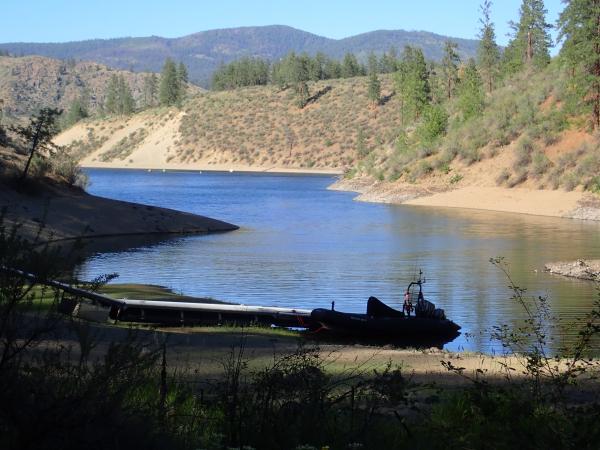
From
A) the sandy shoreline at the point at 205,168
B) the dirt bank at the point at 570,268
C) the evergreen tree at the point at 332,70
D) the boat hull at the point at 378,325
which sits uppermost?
the evergreen tree at the point at 332,70

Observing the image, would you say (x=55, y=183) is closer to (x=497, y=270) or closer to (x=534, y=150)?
(x=497, y=270)

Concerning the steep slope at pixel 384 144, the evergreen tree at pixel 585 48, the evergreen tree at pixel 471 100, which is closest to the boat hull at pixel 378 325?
the steep slope at pixel 384 144

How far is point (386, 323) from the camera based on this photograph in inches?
874

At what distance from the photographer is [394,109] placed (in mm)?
151500

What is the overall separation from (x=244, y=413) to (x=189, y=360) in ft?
24.6

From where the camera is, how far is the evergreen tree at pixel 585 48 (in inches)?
2768

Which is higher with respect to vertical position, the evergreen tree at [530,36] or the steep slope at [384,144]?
the evergreen tree at [530,36]

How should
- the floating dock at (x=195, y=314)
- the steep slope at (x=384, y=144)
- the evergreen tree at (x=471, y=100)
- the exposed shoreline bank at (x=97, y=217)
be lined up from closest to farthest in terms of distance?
1. the floating dock at (x=195, y=314)
2. the exposed shoreline bank at (x=97, y=217)
3. the steep slope at (x=384, y=144)
4. the evergreen tree at (x=471, y=100)

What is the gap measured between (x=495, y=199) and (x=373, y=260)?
112 ft

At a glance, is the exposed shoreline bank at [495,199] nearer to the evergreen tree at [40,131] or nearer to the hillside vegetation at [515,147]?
the hillside vegetation at [515,147]

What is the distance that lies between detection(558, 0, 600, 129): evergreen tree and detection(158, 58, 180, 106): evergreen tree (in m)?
117

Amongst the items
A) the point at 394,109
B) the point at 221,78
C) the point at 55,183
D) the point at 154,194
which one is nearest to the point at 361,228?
the point at 55,183

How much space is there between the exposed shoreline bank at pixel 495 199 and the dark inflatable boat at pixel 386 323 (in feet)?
129

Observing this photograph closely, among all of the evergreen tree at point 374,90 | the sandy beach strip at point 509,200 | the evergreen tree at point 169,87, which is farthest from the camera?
the evergreen tree at point 169,87
